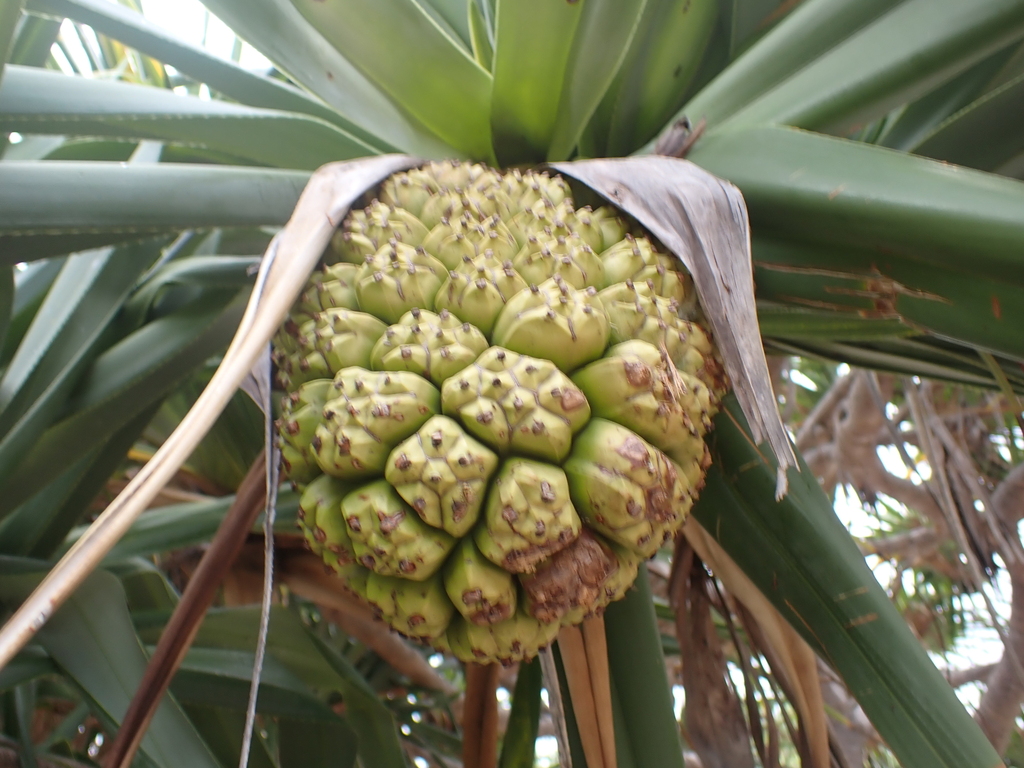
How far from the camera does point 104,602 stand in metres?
0.78

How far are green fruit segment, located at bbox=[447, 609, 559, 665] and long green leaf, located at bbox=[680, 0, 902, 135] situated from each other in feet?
1.65

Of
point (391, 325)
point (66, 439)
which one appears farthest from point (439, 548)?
point (66, 439)

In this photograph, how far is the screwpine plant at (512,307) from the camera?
0.50 metres

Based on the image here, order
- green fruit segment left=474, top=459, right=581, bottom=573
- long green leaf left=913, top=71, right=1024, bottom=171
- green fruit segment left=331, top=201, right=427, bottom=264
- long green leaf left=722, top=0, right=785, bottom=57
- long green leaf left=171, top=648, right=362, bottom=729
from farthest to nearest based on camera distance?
long green leaf left=171, top=648, right=362, bottom=729, long green leaf left=722, top=0, right=785, bottom=57, long green leaf left=913, top=71, right=1024, bottom=171, green fruit segment left=331, top=201, right=427, bottom=264, green fruit segment left=474, top=459, right=581, bottom=573

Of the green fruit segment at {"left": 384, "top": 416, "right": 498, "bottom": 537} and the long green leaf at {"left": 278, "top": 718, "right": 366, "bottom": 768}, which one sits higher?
the green fruit segment at {"left": 384, "top": 416, "right": 498, "bottom": 537}

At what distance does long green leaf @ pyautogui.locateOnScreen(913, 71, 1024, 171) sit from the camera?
26.9 inches

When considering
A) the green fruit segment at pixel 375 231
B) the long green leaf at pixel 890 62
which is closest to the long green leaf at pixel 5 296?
the green fruit segment at pixel 375 231

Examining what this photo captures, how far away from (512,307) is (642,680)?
1.58 feet

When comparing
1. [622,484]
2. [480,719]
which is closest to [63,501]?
[480,719]

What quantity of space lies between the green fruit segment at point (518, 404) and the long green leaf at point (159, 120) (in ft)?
1.29

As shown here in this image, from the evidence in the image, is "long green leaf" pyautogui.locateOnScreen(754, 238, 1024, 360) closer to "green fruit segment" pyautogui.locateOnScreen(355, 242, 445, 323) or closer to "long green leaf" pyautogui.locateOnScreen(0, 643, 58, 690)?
"green fruit segment" pyautogui.locateOnScreen(355, 242, 445, 323)

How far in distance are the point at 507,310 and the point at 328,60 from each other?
0.42 metres

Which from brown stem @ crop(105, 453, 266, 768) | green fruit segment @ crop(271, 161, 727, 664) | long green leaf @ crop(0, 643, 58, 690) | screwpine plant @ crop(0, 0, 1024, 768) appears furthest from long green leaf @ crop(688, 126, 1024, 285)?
long green leaf @ crop(0, 643, 58, 690)

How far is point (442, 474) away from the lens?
1.54 feet
